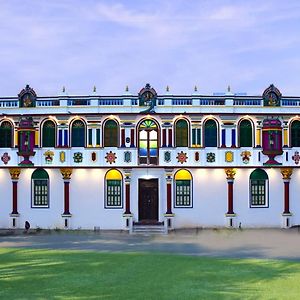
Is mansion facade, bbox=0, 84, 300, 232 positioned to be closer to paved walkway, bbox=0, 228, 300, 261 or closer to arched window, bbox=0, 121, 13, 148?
arched window, bbox=0, 121, 13, 148

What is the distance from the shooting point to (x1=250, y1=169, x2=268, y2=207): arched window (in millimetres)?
34781

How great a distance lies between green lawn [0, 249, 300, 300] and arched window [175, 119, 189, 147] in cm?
1165

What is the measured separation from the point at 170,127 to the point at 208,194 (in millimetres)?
5094

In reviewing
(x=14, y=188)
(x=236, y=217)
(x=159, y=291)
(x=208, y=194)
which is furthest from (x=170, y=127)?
(x=159, y=291)

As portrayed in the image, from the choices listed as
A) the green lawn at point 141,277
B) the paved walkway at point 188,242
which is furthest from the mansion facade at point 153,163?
the green lawn at point 141,277

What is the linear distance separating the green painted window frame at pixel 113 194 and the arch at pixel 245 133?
854cm

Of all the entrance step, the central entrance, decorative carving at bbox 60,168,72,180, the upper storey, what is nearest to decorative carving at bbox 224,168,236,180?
the upper storey

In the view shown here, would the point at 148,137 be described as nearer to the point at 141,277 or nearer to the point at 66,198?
the point at 66,198

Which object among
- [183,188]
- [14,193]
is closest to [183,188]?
[183,188]

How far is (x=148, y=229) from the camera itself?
33.3m

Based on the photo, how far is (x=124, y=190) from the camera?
114ft

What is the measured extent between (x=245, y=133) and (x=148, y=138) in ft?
21.1

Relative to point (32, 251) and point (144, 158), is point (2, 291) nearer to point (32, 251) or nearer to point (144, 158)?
point (32, 251)

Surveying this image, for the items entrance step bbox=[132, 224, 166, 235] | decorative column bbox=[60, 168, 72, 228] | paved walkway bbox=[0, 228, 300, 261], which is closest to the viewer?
paved walkway bbox=[0, 228, 300, 261]
